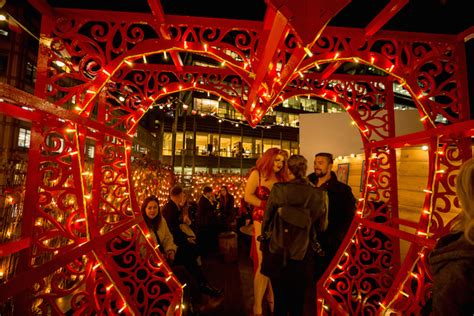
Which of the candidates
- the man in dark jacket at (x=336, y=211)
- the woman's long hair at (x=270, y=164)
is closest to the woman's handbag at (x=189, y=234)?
the woman's long hair at (x=270, y=164)

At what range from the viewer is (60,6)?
2189 millimetres

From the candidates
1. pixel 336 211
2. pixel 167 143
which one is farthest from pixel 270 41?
pixel 167 143

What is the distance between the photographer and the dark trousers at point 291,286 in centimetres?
219

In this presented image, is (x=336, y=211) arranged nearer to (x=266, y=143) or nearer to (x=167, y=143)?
(x=266, y=143)

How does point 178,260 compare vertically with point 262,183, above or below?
below

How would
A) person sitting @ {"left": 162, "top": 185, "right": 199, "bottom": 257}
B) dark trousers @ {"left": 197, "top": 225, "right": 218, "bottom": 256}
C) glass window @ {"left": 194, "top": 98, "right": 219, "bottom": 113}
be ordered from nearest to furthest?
1. person sitting @ {"left": 162, "top": 185, "right": 199, "bottom": 257}
2. dark trousers @ {"left": 197, "top": 225, "right": 218, "bottom": 256}
3. glass window @ {"left": 194, "top": 98, "right": 219, "bottom": 113}

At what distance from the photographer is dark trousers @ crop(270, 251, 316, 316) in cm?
219

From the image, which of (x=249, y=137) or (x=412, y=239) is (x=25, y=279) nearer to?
(x=412, y=239)

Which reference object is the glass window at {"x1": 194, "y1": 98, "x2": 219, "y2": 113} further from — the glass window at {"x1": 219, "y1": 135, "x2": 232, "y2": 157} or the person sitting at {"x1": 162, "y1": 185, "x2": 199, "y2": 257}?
the person sitting at {"x1": 162, "y1": 185, "x2": 199, "y2": 257}

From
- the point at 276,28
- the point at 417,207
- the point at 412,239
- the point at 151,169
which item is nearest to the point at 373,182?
the point at 412,239

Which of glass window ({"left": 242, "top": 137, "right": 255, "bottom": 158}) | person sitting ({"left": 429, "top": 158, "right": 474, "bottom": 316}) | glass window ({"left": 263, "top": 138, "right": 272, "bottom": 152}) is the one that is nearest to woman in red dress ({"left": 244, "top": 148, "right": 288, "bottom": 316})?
person sitting ({"left": 429, "top": 158, "right": 474, "bottom": 316})

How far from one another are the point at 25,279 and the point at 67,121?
887mm

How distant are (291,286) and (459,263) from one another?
144 centimetres

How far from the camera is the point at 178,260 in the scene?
11.3ft
